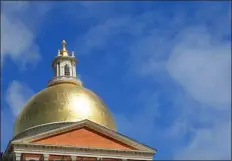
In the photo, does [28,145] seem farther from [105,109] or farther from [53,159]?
[105,109]

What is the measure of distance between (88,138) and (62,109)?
10.1 feet

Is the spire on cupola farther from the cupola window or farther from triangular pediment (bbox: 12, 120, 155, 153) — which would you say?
triangular pediment (bbox: 12, 120, 155, 153)

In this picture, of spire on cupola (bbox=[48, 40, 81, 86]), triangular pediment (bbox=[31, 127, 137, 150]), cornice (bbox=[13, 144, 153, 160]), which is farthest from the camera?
spire on cupola (bbox=[48, 40, 81, 86])

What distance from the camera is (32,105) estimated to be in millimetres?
50094

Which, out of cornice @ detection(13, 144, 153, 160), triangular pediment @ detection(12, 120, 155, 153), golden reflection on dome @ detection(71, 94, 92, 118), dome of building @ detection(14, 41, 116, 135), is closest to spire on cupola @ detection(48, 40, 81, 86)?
dome of building @ detection(14, 41, 116, 135)

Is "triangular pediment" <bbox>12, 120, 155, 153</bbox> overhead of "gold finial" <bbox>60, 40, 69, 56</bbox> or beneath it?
beneath

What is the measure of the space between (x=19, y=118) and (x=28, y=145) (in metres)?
4.83

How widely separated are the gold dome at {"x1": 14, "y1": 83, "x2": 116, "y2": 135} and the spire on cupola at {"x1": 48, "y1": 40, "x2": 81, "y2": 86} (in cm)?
248

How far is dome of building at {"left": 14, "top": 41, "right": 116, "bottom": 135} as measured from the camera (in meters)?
49.1

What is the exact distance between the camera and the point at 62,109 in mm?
49250

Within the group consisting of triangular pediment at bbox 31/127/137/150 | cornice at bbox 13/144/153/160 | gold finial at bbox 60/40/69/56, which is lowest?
cornice at bbox 13/144/153/160

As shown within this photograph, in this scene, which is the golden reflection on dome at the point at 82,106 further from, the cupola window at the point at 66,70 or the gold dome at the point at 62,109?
the cupola window at the point at 66,70

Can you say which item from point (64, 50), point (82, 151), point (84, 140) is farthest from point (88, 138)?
point (64, 50)

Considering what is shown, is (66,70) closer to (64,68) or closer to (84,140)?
(64,68)
